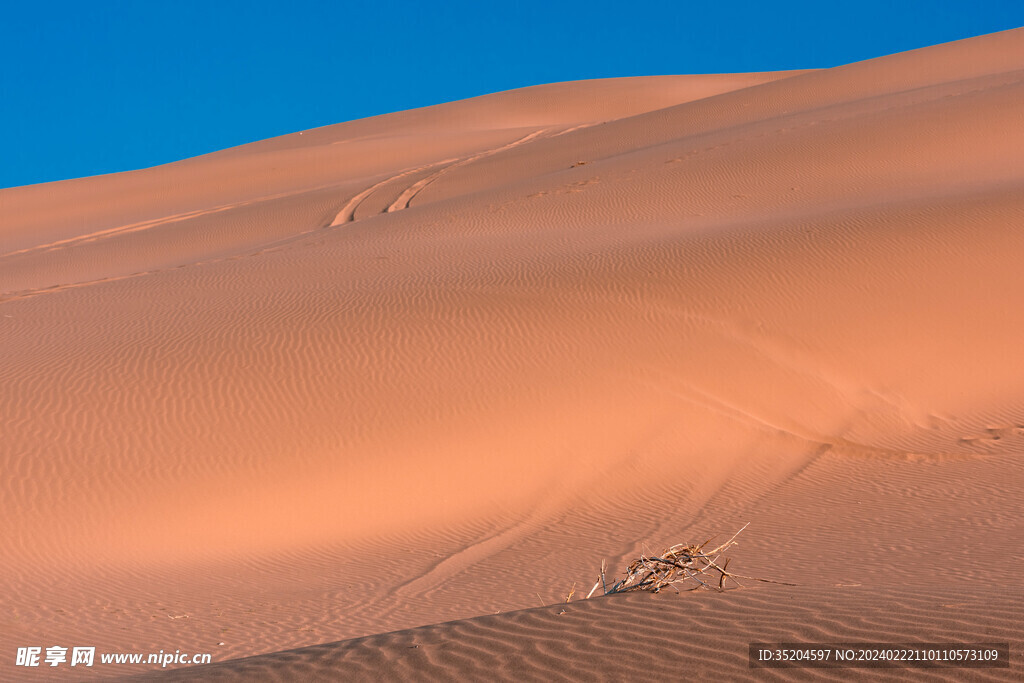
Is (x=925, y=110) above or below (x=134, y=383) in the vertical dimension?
above

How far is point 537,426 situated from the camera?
1082 cm

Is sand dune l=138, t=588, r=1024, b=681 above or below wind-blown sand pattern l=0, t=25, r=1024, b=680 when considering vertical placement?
below

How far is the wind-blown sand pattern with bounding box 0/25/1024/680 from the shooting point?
20.5 ft

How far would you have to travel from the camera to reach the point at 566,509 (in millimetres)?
9672

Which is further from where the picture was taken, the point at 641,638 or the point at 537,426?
the point at 537,426

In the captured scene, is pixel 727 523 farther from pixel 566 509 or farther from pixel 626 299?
pixel 626 299

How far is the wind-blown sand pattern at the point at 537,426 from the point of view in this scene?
20.5 ft

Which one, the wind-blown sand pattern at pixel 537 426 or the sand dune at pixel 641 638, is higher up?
the wind-blown sand pattern at pixel 537 426

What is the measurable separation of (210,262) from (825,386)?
37.1ft

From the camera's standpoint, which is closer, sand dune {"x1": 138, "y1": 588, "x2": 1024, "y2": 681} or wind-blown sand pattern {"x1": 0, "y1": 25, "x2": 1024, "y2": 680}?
sand dune {"x1": 138, "y1": 588, "x2": 1024, "y2": 681}

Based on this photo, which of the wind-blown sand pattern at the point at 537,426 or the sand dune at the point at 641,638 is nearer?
the sand dune at the point at 641,638

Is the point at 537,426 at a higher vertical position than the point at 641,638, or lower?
higher

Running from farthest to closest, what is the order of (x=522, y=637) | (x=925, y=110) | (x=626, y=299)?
(x=925, y=110), (x=626, y=299), (x=522, y=637)

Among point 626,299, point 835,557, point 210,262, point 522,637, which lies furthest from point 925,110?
point 522,637
